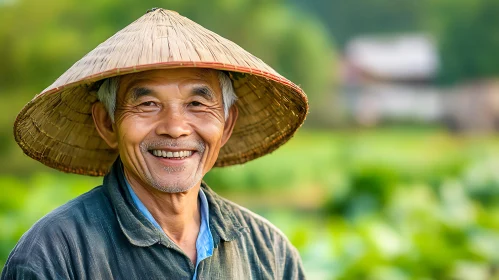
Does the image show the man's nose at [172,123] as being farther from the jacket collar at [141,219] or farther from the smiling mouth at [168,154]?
the jacket collar at [141,219]

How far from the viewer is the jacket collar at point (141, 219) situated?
6.34 ft

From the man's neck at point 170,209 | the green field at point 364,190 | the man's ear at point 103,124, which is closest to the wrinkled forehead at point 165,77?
the man's ear at point 103,124

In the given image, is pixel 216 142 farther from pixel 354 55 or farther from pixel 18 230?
pixel 354 55

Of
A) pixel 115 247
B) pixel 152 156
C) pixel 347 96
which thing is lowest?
pixel 115 247

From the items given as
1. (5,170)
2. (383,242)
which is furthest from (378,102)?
(5,170)

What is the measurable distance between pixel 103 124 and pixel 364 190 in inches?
208

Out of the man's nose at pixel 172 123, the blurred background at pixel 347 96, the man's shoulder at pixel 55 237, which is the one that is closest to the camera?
the man's shoulder at pixel 55 237

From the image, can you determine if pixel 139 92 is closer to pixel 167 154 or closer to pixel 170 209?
pixel 167 154

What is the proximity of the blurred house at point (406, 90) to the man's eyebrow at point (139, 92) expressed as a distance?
522cm

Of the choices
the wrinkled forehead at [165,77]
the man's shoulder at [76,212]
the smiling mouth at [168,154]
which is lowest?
the man's shoulder at [76,212]

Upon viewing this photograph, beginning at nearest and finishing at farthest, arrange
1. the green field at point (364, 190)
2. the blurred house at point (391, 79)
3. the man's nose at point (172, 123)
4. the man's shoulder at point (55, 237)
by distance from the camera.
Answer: the man's shoulder at point (55, 237), the man's nose at point (172, 123), the green field at point (364, 190), the blurred house at point (391, 79)

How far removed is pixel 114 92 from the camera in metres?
2.00

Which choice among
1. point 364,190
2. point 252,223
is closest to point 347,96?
point 364,190

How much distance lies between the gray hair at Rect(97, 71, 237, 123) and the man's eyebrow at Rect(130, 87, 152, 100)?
0.21 feet
